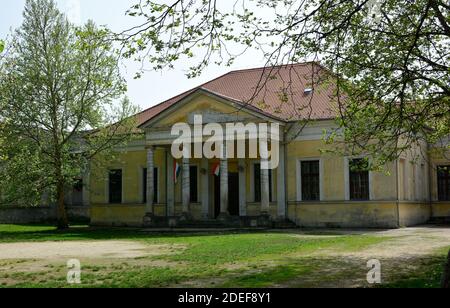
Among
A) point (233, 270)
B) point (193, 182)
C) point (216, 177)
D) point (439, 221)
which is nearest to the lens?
point (233, 270)

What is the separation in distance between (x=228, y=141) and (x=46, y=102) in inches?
368

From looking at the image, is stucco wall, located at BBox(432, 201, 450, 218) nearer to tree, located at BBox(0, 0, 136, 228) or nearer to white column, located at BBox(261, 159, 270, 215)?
white column, located at BBox(261, 159, 270, 215)

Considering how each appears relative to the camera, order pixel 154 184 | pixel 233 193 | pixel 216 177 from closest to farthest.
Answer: pixel 233 193, pixel 216 177, pixel 154 184

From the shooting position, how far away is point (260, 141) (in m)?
28.1

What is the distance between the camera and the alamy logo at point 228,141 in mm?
28172

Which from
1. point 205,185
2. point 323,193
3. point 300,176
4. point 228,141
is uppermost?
point 228,141

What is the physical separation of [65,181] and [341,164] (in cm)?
1407

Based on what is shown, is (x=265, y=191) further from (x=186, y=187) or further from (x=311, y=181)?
(x=186, y=187)

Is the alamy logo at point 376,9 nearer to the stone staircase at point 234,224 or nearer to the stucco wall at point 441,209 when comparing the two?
the stone staircase at point 234,224

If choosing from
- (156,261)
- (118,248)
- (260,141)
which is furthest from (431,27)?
(260,141)

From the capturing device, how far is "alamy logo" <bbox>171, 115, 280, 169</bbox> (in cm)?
2817

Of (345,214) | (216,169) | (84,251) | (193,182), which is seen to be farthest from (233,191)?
(84,251)

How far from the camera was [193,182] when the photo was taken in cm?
3288
